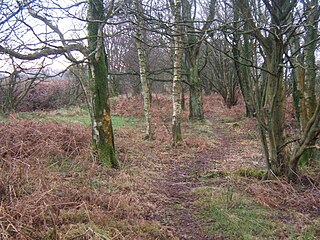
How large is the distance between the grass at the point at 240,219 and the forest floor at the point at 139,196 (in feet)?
0.04

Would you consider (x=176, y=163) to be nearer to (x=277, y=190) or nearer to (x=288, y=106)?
(x=277, y=190)

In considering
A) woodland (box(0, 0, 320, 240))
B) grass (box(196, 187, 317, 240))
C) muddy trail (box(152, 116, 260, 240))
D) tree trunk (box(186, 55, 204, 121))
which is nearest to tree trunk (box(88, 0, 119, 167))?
woodland (box(0, 0, 320, 240))

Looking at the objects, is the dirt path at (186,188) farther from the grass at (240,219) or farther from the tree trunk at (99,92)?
the tree trunk at (99,92)

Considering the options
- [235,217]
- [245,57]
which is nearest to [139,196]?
[235,217]

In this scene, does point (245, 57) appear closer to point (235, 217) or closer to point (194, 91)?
point (235, 217)

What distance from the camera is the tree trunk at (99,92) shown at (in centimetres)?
745

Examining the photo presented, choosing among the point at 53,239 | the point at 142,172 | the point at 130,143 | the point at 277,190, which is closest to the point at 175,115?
the point at 130,143

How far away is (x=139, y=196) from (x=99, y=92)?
289cm

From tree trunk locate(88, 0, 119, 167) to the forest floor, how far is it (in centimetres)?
39

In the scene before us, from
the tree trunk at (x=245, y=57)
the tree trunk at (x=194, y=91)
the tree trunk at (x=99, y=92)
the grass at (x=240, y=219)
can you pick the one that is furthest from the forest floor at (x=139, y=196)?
the tree trunk at (x=194, y=91)

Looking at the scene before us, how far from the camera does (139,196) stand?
560 centimetres

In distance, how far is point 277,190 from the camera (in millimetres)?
5977

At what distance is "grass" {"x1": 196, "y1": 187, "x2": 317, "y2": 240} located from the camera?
4.30 meters

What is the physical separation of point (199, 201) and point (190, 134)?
785 centimetres
